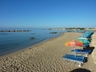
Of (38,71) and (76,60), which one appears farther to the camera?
(76,60)

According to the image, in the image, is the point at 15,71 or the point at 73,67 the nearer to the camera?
the point at 15,71

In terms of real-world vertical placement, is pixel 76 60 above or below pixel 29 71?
above

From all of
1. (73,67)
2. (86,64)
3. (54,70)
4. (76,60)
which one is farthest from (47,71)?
(86,64)

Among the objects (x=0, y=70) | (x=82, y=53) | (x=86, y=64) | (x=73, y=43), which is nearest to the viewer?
(x=0, y=70)

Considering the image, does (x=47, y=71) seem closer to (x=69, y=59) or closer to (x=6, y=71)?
(x=69, y=59)

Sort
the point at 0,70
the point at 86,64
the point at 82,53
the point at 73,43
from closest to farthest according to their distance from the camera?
the point at 0,70, the point at 86,64, the point at 73,43, the point at 82,53

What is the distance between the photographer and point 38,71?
5.76m

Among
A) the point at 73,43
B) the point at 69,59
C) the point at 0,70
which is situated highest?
the point at 73,43

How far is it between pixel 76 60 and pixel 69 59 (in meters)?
0.56

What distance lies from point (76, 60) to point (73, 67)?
597mm

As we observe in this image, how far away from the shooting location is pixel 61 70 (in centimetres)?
581

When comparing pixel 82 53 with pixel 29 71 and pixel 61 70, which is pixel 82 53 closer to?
pixel 61 70

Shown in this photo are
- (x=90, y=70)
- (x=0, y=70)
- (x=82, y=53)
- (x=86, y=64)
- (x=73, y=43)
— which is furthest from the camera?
(x=82, y=53)

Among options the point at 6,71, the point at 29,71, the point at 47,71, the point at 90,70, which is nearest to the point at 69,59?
the point at 90,70
